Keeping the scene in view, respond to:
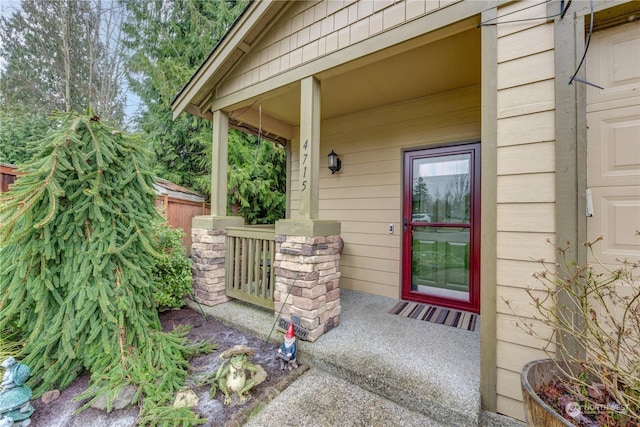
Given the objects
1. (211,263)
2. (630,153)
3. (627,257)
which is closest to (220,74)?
(211,263)

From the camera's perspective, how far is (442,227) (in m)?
3.20

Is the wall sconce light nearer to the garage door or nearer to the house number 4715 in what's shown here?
the house number 4715

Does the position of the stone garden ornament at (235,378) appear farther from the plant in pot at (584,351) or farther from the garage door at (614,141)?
the garage door at (614,141)

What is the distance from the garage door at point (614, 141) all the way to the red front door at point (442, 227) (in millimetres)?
1486

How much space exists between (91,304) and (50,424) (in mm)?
670

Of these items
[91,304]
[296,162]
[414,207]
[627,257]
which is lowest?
[91,304]

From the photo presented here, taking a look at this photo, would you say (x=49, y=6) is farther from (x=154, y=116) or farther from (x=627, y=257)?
(x=627, y=257)

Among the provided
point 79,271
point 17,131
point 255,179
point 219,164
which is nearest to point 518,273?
point 79,271

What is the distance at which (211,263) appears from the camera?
3.21 m

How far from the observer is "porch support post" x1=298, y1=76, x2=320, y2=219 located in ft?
8.05

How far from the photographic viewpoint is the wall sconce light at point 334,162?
12.9ft

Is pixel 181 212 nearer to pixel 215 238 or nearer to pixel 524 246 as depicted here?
pixel 215 238

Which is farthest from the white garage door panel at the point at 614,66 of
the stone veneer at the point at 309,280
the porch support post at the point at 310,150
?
the stone veneer at the point at 309,280

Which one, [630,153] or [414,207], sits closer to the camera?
[630,153]
